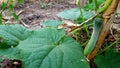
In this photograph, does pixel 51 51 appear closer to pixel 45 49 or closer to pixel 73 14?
pixel 45 49

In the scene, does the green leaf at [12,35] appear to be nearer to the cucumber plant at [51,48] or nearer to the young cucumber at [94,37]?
the cucumber plant at [51,48]

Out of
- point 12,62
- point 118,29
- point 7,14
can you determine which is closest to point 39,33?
point 12,62

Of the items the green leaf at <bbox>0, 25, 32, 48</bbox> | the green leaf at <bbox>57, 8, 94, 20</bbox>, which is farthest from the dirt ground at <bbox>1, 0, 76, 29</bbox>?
the green leaf at <bbox>0, 25, 32, 48</bbox>

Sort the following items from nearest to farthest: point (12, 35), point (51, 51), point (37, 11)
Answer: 1. point (51, 51)
2. point (12, 35)
3. point (37, 11)

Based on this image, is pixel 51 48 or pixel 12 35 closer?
pixel 51 48

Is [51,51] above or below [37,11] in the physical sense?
above

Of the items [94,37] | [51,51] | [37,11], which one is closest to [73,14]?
[94,37]

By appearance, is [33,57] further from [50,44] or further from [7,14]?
[7,14]

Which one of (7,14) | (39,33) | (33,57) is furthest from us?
(7,14)
